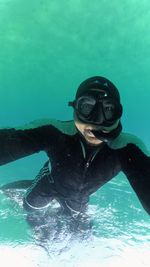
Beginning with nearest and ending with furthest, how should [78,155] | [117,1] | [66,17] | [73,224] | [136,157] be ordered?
1. [136,157]
2. [78,155]
3. [73,224]
4. [117,1]
5. [66,17]

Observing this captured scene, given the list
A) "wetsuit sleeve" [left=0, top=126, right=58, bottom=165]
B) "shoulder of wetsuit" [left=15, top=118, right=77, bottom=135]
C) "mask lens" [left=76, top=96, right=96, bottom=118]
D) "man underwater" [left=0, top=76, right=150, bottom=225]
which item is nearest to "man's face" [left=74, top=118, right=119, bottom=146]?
"man underwater" [left=0, top=76, right=150, bottom=225]

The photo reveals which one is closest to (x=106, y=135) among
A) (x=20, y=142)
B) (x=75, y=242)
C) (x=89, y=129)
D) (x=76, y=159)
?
(x=89, y=129)

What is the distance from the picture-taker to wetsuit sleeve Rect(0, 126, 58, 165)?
3.08 m

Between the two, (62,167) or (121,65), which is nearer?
(62,167)

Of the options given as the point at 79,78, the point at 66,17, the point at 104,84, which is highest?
the point at 66,17

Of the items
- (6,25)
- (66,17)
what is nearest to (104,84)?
(66,17)

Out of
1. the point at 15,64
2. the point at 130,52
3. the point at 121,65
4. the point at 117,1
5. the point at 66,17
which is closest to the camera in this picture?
the point at 117,1

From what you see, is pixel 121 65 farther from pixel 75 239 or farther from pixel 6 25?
pixel 75 239

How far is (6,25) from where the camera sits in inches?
1254

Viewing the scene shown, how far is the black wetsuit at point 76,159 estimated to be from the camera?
123 inches

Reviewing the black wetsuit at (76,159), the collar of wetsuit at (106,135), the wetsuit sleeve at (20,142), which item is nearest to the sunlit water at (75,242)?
the black wetsuit at (76,159)

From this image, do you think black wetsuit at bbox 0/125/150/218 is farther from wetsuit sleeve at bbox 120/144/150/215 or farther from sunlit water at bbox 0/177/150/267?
sunlit water at bbox 0/177/150/267

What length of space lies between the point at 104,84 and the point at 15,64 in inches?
1630

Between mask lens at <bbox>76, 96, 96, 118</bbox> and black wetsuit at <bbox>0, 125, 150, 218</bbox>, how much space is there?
1.33 ft
